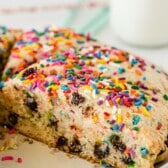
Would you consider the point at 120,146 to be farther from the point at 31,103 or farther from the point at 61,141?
the point at 31,103

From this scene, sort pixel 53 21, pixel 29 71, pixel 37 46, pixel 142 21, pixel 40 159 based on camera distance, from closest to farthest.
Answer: pixel 40 159 < pixel 29 71 < pixel 37 46 < pixel 142 21 < pixel 53 21

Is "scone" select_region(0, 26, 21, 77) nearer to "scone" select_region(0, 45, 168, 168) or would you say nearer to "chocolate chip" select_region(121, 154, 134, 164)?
"scone" select_region(0, 45, 168, 168)

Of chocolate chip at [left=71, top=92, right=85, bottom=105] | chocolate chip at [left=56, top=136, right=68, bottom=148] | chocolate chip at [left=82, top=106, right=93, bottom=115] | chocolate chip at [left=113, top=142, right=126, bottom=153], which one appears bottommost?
chocolate chip at [left=56, top=136, right=68, bottom=148]

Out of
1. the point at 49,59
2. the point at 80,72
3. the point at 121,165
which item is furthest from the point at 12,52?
the point at 121,165

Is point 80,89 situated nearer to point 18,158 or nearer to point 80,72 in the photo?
point 80,72

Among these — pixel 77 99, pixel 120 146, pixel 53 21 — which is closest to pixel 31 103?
pixel 77 99

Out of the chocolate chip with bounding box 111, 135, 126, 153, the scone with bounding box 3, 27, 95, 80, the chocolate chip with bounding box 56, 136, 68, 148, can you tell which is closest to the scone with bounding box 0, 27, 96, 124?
the scone with bounding box 3, 27, 95, 80
